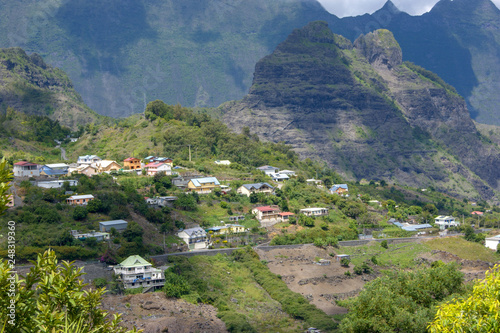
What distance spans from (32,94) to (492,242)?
101562mm

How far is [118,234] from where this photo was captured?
56969 mm

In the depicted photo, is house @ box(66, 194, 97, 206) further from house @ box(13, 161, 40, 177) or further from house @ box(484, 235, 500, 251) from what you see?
house @ box(484, 235, 500, 251)

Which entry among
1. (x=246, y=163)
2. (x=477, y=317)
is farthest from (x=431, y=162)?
(x=477, y=317)

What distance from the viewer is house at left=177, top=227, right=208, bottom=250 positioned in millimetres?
61625

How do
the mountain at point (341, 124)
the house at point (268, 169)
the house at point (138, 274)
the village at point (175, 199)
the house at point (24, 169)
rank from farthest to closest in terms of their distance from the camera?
the mountain at point (341, 124) → the house at point (268, 169) → the house at point (24, 169) → the village at point (175, 199) → the house at point (138, 274)

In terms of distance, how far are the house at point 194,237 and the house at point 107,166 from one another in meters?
25.3

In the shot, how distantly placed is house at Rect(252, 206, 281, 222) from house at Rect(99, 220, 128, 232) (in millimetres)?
19931

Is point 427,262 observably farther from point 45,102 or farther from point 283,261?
point 45,102

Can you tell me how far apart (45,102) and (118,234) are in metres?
82.2

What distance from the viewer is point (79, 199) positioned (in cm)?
6353

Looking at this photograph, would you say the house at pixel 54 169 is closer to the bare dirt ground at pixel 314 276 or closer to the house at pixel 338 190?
the bare dirt ground at pixel 314 276

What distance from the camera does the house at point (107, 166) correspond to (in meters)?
83.3

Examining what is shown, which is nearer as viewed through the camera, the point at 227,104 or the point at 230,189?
the point at 230,189

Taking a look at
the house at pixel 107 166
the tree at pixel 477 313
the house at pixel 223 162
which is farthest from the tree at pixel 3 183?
the house at pixel 223 162
